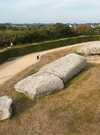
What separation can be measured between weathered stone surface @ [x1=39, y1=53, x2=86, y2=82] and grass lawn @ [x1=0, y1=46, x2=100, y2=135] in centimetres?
51

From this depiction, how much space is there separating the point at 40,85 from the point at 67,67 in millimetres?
2119

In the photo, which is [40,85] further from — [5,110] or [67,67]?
[67,67]

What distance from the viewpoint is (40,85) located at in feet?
37.0

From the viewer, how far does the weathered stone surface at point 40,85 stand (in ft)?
36.7

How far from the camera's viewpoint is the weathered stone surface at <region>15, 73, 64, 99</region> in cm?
1120

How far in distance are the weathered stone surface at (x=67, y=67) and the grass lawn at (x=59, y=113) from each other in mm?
510

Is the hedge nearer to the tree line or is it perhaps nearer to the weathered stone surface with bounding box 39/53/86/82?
the tree line

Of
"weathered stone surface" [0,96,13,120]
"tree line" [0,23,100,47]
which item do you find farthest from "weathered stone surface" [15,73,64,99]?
"tree line" [0,23,100,47]

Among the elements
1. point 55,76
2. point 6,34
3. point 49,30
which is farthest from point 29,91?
point 49,30

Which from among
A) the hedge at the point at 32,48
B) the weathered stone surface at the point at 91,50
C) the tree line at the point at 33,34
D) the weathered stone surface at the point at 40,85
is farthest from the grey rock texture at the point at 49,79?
the tree line at the point at 33,34

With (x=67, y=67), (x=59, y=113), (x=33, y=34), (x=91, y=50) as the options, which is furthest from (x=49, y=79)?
(x=33, y=34)

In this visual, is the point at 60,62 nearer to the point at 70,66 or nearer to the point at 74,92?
the point at 70,66

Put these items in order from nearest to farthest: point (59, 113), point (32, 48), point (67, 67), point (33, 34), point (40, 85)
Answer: point (59, 113) → point (40, 85) → point (67, 67) → point (32, 48) → point (33, 34)

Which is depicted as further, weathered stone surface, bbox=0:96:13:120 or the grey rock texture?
the grey rock texture
